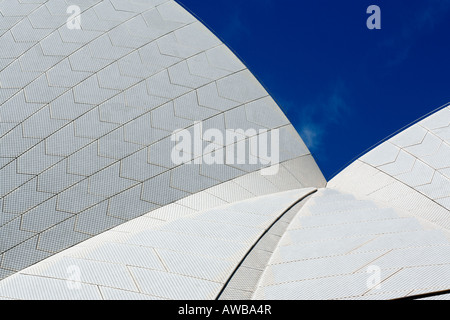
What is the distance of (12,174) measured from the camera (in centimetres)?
870

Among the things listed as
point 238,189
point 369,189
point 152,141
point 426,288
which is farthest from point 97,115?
point 426,288

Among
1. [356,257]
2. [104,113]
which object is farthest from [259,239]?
[104,113]

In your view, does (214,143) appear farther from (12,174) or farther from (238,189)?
(12,174)

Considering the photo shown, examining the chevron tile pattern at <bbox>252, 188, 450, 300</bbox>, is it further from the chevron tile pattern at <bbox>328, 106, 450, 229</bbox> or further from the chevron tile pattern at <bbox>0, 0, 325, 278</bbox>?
the chevron tile pattern at <bbox>0, 0, 325, 278</bbox>

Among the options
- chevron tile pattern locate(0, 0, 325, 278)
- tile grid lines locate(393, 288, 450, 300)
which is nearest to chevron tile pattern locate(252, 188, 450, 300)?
tile grid lines locate(393, 288, 450, 300)

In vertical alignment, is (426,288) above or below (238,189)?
below

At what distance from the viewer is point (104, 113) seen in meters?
9.61

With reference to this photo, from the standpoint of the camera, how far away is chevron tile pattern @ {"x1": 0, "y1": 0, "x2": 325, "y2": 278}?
826cm

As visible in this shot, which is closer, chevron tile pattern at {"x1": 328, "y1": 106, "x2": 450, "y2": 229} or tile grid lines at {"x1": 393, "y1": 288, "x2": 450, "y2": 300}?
tile grid lines at {"x1": 393, "y1": 288, "x2": 450, "y2": 300}

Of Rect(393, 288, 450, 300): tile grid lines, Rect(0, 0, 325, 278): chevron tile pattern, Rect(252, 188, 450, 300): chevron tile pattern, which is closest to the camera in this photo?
Rect(393, 288, 450, 300): tile grid lines

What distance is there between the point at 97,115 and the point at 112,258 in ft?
14.2

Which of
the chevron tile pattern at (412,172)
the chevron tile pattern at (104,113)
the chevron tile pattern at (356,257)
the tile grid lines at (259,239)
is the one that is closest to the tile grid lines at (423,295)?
the chevron tile pattern at (356,257)

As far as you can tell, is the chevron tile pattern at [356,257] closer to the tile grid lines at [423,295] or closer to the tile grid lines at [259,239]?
the tile grid lines at [423,295]
